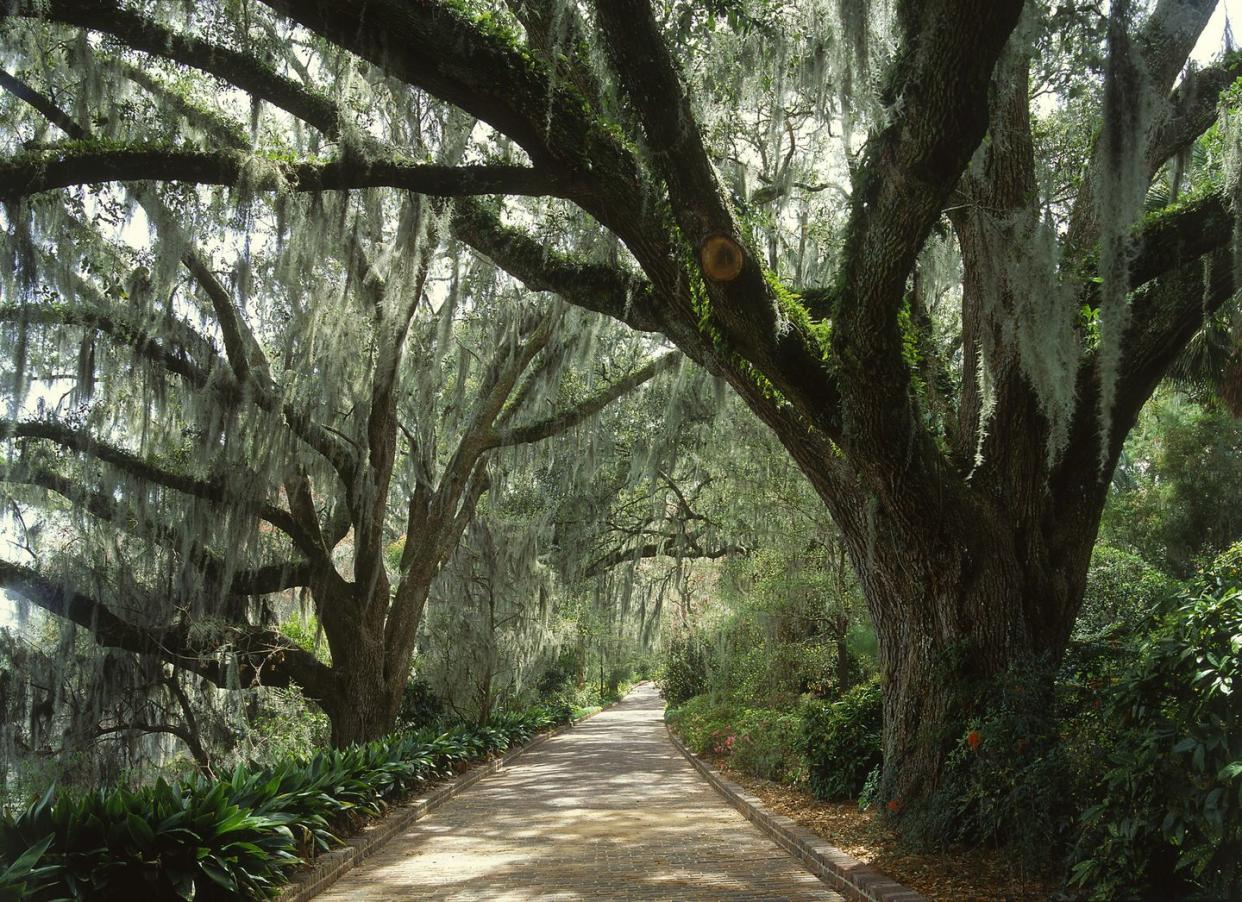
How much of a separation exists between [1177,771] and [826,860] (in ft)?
9.18

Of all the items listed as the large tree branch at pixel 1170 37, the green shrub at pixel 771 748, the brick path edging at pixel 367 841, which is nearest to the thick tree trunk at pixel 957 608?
the large tree branch at pixel 1170 37

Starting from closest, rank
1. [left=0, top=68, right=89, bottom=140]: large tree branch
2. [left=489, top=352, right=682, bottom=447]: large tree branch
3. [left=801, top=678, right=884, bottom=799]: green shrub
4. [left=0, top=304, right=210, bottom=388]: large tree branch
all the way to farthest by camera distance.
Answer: [left=0, top=68, right=89, bottom=140]: large tree branch
[left=0, top=304, right=210, bottom=388]: large tree branch
[left=801, top=678, right=884, bottom=799]: green shrub
[left=489, top=352, right=682, bottom=447]: large tree branch

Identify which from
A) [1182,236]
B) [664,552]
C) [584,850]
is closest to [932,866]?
[584,850]

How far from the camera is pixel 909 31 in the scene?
448cm

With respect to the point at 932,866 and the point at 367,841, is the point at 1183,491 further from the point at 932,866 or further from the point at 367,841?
the point at 367,841

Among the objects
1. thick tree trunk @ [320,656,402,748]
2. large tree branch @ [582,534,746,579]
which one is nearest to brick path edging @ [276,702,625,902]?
thick tree trunk @ [320,656,402,748]

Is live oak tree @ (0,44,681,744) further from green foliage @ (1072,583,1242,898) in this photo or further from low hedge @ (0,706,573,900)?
green foliage @ (1072,583,1242,898)

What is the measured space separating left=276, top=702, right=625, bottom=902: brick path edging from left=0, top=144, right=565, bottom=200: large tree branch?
Result: 3.96 meters

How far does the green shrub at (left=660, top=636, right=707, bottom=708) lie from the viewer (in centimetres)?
2231

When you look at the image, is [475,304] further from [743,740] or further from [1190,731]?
[1190,731]

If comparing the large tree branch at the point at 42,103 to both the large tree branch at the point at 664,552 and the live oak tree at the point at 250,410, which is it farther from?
the large tree branch at the point at 664,552

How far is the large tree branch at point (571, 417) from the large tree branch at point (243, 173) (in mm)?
5756

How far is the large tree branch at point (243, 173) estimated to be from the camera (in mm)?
4996

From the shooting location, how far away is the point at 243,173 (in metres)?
5.50
